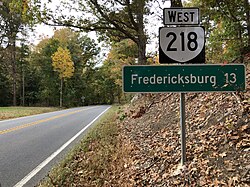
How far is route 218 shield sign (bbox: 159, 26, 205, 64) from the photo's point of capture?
3.15m

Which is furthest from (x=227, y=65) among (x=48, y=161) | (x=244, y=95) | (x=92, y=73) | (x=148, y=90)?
(x=92, y=73)

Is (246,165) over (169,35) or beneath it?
beneath

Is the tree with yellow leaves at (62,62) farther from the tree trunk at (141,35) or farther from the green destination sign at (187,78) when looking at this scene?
the green destination sign at (187,78)

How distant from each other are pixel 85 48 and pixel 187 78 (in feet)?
187

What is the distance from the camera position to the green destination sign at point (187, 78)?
Result: 3.09m

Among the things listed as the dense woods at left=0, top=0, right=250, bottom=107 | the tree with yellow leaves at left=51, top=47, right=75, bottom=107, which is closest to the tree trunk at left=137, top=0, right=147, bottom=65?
the dense woods at left=0, top=0, right=250, bottom=107

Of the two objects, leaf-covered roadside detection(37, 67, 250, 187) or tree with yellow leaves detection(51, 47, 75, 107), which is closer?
leaf-covered roadside detection(37, 67, 250, 187)

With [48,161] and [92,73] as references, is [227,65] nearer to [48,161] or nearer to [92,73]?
[48,161]

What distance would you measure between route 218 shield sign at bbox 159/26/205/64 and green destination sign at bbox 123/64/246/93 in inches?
4.8

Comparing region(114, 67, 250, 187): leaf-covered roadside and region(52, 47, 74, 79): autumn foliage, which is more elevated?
region(52, 47, 74, 79): autumn foliage

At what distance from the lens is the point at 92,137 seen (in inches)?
309

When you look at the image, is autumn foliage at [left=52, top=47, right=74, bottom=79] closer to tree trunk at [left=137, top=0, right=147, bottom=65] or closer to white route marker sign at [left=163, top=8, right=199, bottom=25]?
tree trunk at [left=137, top=0, right=147, bottom=65]

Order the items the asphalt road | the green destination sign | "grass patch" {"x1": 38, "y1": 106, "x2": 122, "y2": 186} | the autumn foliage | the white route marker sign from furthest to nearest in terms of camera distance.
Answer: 1. the autumn foliage
2. the asphalt road
3. "grass patch" {"x1": 38, "y1": 106, "x2": 122, "y2": 186}
4. the white route marker sign
5. the green destination sign

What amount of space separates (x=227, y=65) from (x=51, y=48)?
47.6 metres
